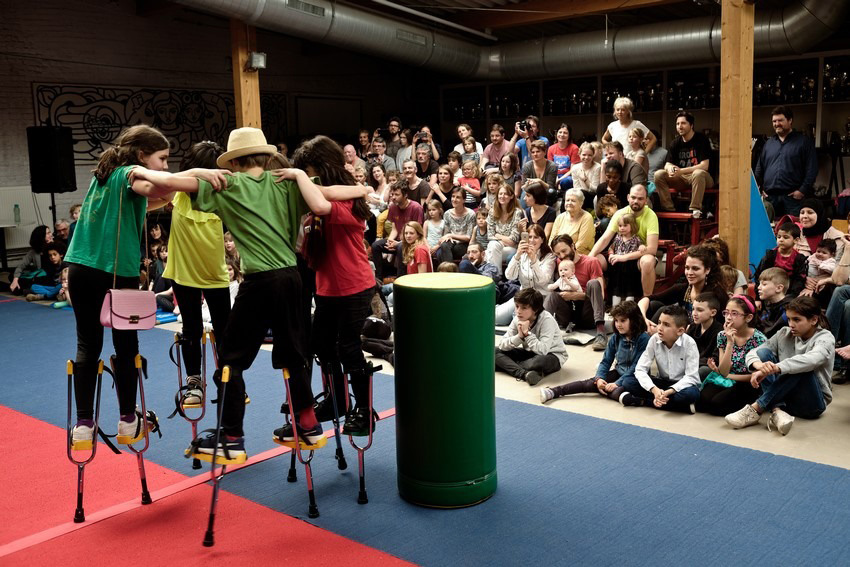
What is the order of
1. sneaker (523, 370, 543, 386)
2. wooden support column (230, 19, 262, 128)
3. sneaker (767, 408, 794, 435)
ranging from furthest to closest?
wooden support column (230, 19, 262, 128)
sneaker (523, 370, 543, 386)
sneaker (767, 408, 794, 435)

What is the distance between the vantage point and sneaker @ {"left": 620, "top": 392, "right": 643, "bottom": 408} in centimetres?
539

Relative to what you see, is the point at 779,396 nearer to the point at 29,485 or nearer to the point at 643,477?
the point at 643,477

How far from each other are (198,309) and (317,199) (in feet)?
4.80

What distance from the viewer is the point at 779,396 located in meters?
5.02

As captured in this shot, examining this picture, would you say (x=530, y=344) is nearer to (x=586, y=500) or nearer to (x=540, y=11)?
(x=586, y=500)

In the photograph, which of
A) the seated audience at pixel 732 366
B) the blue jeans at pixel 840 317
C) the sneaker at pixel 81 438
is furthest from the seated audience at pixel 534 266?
the sneaker at pixel 81 438

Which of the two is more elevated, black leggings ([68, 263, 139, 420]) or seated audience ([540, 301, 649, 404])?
black leggings ([68, 263, 139, 420])

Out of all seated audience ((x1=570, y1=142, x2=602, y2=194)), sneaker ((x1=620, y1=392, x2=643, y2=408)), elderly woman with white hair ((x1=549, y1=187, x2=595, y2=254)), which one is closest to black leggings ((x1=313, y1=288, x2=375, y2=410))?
sneaker ((x1=620, y1=392, x2=643, y2=408))

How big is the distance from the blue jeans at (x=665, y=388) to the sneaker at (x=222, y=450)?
111 inches

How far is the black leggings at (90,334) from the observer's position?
3791 millimetres

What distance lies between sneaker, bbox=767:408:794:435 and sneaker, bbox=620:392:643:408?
0.81 meters

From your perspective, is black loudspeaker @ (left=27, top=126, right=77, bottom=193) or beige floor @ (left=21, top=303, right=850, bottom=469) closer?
beige floor @ (left=21, top=303, right=850, bottom=469)

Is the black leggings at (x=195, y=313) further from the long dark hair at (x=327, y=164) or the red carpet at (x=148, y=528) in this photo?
the long dark hair at (x=327, y=164)

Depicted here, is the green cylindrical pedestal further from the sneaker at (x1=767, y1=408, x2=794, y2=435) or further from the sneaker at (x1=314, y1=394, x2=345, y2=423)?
the sneaker at (x1=767, y1=408, x2=794, y2=435)
